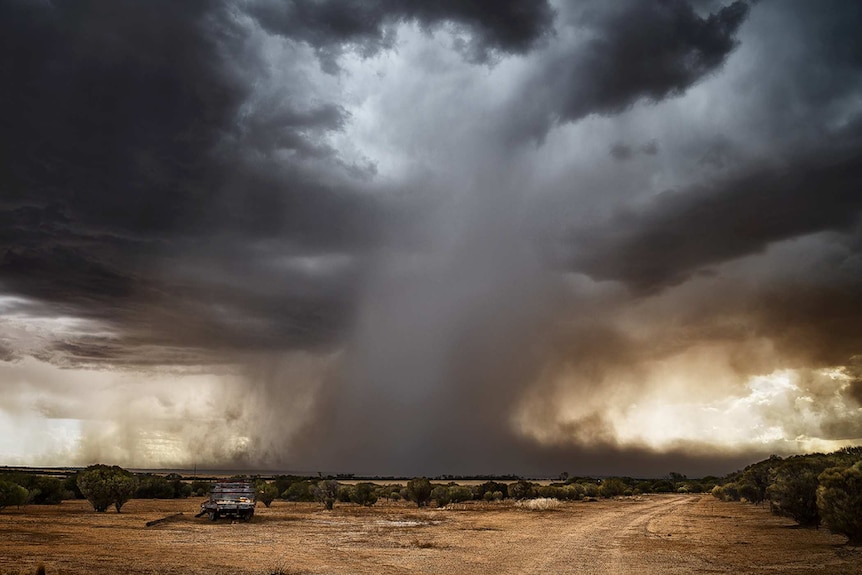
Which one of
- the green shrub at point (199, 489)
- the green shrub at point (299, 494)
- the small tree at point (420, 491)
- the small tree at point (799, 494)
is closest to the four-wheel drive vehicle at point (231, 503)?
the small tree at point (420, 491)

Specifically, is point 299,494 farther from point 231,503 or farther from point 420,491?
point 231,503

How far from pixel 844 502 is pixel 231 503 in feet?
116

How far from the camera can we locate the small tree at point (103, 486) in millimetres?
47250

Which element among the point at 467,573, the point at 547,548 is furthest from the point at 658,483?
the point at 467,573

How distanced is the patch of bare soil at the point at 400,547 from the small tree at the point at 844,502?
980 millimetres

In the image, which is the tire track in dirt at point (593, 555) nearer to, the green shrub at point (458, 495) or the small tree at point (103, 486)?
the small tree at point (103, 486)

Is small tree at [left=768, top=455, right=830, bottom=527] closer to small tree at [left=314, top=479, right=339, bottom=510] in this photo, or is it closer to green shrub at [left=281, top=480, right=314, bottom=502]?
small tree at [left=314, top=479, right=339, bottom=510]

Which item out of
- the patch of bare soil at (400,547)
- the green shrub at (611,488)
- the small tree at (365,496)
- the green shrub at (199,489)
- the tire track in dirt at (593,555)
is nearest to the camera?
the patch of bare soil at (400,547)

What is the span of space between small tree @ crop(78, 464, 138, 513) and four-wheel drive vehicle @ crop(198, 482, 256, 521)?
369 inches

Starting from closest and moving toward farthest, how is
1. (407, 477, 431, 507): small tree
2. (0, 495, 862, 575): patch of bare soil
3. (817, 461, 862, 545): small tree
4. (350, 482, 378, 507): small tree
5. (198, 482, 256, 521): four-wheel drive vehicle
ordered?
(0, 495, 862, 575): patch of bare soil < (817, 461, 862, 545): small tree < (198, 482, 256, 521): four-wheel drive vehicle < (350, 482, 378, 507): small tree < (407, 477, 431, 507): small tree

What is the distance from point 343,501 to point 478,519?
1213 inches

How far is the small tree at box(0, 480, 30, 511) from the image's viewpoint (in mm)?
43562

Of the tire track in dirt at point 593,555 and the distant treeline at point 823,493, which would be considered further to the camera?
the distant treeline at point 823,493

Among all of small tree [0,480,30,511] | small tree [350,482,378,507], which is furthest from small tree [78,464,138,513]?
small tree [350,482,378,507]
